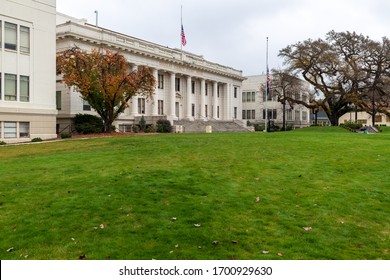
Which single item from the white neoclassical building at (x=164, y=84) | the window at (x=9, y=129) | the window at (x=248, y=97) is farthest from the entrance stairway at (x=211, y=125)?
the window at (x=9, y=129)

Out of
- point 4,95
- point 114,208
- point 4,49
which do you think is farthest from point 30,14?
point 114,208

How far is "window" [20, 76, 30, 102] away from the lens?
30.3m

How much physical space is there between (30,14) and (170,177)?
2573cm

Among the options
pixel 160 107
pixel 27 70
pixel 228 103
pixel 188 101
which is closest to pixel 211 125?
pixel 188 101

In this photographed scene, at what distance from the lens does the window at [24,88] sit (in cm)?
3028

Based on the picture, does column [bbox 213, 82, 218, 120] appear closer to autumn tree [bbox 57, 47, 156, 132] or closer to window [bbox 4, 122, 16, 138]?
autumn tree [bbox 57, 47, 156, 132]

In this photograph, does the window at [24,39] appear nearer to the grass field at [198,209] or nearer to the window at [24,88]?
the window at [24,88]

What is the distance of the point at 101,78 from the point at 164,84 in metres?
24.2

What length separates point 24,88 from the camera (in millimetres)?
30484

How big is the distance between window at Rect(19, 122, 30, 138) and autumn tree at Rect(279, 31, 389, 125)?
38961 millimetres

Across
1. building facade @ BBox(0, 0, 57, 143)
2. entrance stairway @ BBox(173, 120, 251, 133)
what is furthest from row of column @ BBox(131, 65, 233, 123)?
building facade @ BBox(0, 0, 57, 143)

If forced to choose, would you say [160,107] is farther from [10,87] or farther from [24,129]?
[10,87]

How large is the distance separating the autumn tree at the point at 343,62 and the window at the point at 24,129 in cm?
3896

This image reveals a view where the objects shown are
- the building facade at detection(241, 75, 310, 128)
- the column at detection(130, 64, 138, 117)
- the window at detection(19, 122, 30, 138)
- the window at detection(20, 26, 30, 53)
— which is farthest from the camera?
the building facade at detection(241, 75, 310, 128)
